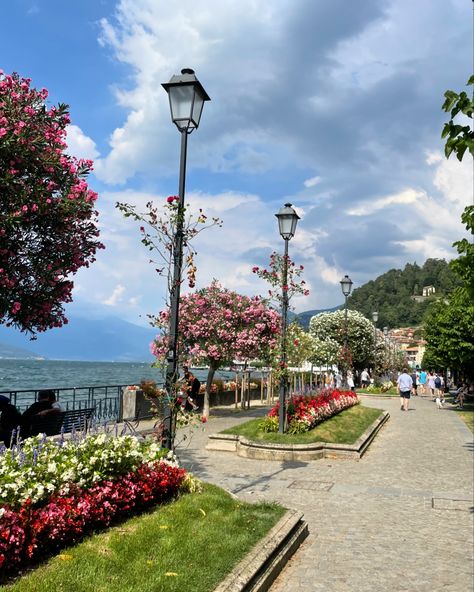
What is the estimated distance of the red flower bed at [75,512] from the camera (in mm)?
4324

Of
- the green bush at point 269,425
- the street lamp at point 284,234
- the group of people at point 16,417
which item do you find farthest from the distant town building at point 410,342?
the group of people at point 16,417

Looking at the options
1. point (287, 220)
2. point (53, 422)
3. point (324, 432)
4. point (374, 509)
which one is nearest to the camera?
point (374, 509)

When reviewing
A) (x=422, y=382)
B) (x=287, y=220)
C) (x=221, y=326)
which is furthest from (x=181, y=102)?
(x=422, y=382)

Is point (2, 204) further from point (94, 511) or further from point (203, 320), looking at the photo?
point (203, 320)

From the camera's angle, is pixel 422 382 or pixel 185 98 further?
pixel 422 382

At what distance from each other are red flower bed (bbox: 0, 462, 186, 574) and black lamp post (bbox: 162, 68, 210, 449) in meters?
0.84

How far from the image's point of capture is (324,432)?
14.2 m

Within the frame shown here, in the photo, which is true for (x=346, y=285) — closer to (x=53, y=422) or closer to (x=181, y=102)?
(x=53, y=422)

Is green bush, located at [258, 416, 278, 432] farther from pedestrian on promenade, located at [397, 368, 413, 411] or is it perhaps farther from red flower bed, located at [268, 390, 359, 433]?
pedestrian on promenade, located at [397, 368, 413, 411]

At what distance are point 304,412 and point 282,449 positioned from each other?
2.37m

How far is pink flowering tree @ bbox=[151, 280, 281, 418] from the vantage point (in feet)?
65.0

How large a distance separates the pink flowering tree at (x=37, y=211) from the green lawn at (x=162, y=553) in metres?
3.86

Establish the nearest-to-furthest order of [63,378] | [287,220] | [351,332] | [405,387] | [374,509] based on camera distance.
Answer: [374,509] → [287,220] → [405,387] → [351,332] → [63,378]

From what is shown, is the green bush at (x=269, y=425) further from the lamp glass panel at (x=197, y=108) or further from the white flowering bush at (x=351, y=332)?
the white flowering bush at (x=351, y=332)
